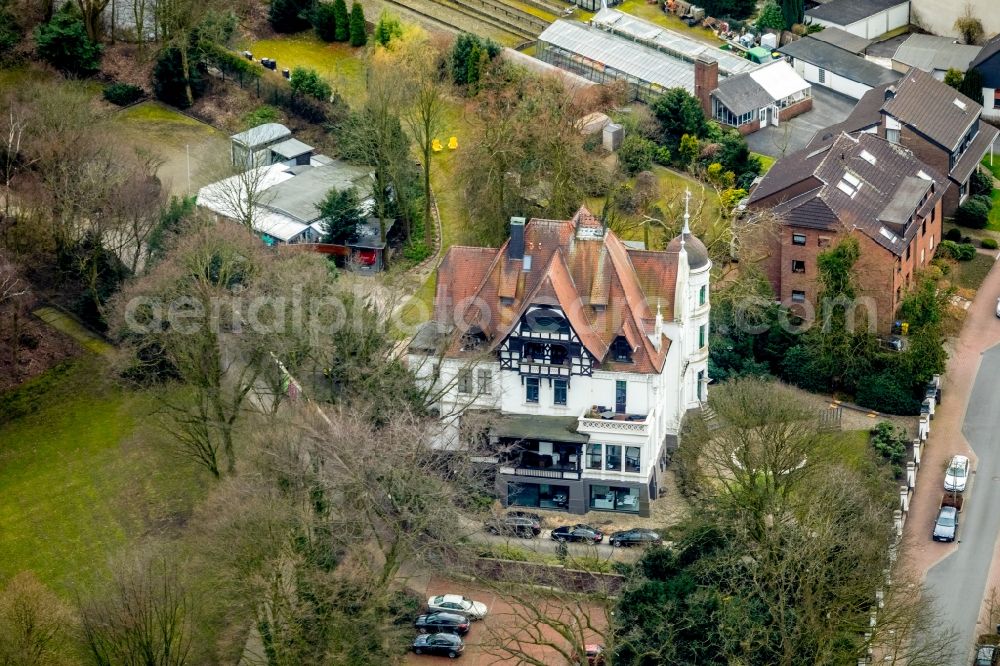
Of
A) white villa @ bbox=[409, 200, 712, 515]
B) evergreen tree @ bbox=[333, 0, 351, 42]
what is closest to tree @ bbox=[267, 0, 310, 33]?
evergreen tree @ bbox=[333, 0, 351, 42]

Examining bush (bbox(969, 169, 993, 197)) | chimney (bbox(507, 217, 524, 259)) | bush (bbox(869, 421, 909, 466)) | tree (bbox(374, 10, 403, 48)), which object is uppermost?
chimney (bbox(507, 217, 524, 259))

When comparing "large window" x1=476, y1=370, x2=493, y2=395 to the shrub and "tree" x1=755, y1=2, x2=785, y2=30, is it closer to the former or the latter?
the shrub

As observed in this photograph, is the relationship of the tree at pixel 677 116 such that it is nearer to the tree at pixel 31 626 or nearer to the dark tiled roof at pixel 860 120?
the dark tiled roof at pixel 860 120

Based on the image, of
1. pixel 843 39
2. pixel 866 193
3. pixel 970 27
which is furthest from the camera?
pixel 970 27

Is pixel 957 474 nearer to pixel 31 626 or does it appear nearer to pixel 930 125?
pixel 930 125

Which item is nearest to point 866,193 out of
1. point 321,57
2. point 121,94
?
point 321,57

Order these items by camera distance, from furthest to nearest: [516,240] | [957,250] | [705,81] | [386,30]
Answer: [386,30] < [705,81] < [957,250] < [516,240]
